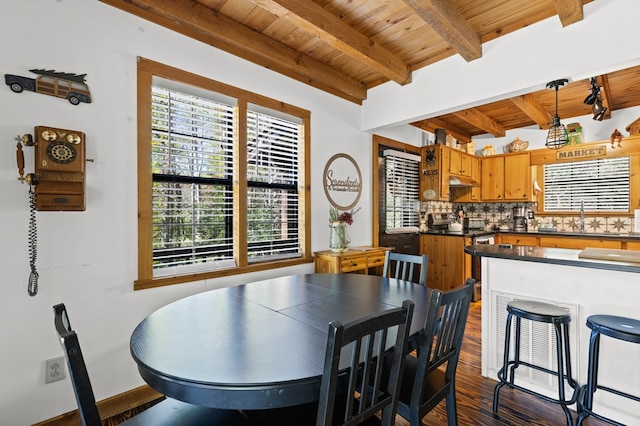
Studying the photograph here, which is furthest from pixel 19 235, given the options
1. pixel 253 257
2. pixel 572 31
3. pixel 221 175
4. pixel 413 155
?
pixel 413 155

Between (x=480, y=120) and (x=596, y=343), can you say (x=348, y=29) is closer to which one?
(x=596, y=343)

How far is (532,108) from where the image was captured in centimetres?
386

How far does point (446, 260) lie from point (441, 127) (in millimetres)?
2230

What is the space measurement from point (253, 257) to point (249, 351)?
5.76 feet

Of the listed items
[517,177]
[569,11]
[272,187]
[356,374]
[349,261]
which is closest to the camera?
[356,374]

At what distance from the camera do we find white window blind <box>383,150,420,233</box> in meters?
4.30

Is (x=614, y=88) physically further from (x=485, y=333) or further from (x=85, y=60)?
(x=85, y=60)

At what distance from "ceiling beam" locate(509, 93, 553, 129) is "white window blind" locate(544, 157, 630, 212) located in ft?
2.82

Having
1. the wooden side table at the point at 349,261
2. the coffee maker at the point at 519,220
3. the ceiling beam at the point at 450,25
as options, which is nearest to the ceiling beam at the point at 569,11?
the ceiling beam at the point at 450,25

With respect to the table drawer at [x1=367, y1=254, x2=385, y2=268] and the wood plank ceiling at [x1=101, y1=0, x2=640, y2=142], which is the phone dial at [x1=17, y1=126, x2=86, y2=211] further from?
the table drawer at [x1=367, y1=254, x2=385, y2=268]

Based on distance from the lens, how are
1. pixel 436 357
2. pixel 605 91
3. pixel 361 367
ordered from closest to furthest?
pixel 361 367 → pixel 436 357 → pixel 605 91

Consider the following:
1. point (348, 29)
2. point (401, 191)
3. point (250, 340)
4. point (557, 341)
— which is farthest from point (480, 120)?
point (250, 340)

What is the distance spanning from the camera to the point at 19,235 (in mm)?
1723

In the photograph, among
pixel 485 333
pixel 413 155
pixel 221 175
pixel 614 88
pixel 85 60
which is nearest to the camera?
pixel 85 60
